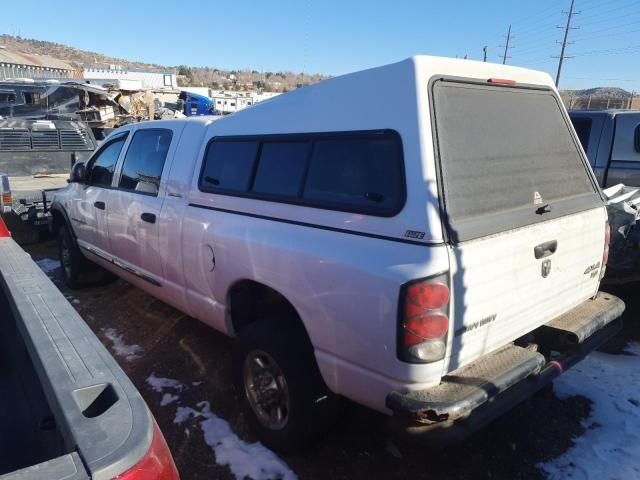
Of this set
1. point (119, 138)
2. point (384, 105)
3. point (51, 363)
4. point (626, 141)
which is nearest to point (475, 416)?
point (384, 105)

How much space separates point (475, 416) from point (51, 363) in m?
1.74

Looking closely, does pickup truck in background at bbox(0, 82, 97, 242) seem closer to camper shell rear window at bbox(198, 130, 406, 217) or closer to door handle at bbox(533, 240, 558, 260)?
camper shell rear window at bbox(198, 130, 406, 217)

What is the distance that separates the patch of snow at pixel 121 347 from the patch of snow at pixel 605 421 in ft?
10.6

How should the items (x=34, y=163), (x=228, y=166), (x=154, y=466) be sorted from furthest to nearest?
(x=34, y=163) → (x=228, y=166) → (x=154, y=466)

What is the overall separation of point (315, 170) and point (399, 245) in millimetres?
760

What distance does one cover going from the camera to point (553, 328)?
2.80 meters

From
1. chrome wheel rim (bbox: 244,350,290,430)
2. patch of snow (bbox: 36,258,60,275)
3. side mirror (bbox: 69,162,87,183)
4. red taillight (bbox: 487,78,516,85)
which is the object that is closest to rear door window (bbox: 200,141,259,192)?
chrome wheel rim (bbox: 244,350,290,430)

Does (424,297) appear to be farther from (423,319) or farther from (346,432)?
(346,432)

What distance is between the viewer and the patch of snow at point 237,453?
2766mm

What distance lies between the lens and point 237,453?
2.93m

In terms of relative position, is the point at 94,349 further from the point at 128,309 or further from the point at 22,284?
the point at 128,309

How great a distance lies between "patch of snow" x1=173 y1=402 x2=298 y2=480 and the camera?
2.77 meters

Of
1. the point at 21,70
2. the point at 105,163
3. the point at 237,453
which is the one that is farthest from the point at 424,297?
the point at 21,70

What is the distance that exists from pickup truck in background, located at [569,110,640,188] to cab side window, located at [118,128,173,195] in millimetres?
5491
